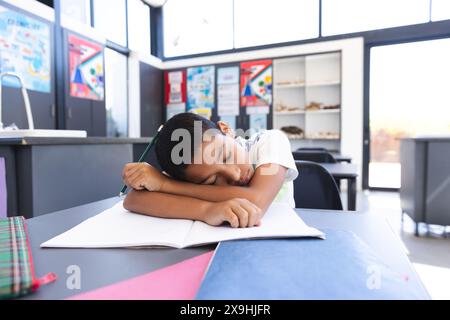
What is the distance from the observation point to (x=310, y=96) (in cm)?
506

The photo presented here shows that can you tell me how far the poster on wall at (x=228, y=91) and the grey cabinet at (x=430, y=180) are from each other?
3235mm

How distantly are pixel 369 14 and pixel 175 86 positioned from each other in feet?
11.6

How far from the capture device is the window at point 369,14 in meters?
4.36

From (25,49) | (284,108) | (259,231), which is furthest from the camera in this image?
(284,108)

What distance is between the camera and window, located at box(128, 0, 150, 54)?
5.37 meters

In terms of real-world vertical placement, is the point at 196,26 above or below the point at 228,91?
above

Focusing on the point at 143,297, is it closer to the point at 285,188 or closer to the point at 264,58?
the point at 285,188

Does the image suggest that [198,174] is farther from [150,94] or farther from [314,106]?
[150,94]

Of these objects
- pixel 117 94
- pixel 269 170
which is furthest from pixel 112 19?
pixel 269 170

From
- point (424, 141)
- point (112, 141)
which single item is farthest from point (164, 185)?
point (424, 141)

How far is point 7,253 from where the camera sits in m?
0.39

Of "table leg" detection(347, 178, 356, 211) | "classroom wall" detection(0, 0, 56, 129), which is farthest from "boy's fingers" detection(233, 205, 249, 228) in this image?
"classroom wall" detection(0, 0, 56, 129)

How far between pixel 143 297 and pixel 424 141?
9.29 feet

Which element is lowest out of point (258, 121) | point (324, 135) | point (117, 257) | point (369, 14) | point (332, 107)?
point (117, 257)
